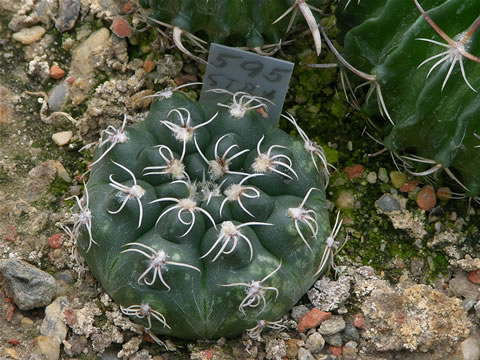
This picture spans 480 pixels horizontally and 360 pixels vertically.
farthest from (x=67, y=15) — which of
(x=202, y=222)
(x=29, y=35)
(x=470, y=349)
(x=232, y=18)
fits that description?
(x=470, y=349)

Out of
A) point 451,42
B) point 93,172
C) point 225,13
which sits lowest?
point 93,172

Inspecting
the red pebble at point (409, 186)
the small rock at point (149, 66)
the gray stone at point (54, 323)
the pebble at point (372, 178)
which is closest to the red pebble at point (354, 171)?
the pebble at point (372, 178)

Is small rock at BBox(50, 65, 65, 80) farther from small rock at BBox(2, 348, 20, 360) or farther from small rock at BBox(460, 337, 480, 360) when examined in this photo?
small rock at BBox(460, 337, 480, 360)

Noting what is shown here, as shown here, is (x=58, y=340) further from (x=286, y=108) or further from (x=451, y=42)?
(x=451, y=42)

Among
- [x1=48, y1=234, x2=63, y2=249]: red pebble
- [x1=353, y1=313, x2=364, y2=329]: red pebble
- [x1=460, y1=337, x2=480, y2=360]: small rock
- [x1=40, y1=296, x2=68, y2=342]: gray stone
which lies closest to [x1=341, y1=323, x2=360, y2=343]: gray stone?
[x1=353, y1=313, x2=364, y2=329]: red pebble

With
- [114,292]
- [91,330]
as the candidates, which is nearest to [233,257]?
[114,292]

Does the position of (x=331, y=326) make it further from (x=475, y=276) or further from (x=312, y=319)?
(x=475, y=276)
